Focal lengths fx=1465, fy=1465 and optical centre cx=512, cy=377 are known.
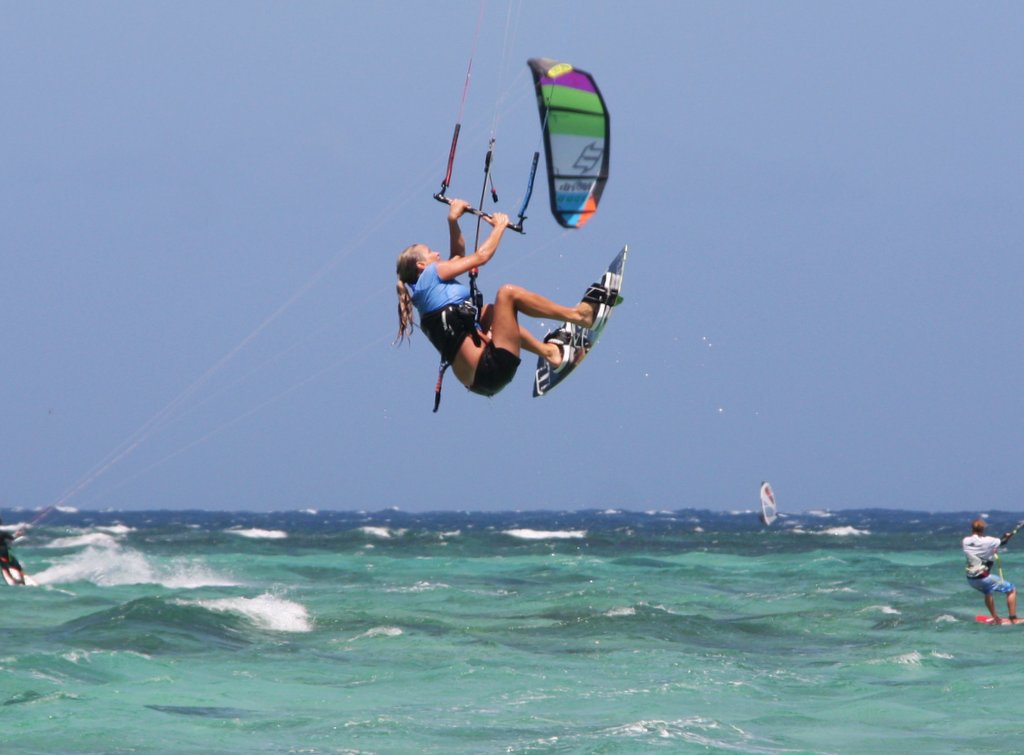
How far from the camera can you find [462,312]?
Answer: 7945 mm

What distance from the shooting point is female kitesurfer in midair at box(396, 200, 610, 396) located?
25.8ft

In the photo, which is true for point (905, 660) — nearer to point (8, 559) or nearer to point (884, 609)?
point (884, 609)

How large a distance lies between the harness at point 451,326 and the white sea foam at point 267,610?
7.46m

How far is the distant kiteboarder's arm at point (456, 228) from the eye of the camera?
775 centimetres

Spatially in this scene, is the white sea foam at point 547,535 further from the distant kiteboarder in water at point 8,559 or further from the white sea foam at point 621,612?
the distant kiteboarder in water at point 8,559

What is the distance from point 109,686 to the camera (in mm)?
11062

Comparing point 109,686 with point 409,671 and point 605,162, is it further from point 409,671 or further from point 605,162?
point 605,162

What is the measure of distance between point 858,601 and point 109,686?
32.8 feet

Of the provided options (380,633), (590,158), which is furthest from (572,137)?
(380,633)

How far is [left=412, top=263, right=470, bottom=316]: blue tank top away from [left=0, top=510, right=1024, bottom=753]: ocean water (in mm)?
2829

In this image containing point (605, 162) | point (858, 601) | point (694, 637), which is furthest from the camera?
point (858, 601)

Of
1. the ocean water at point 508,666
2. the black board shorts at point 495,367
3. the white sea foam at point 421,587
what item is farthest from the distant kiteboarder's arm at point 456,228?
the white sea foam at point 421,587

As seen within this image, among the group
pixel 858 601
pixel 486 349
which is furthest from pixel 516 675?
pixel 858 601

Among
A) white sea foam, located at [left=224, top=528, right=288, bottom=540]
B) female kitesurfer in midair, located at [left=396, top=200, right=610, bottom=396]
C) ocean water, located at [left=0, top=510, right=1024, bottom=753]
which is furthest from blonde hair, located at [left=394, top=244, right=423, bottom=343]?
white sea foam, located at [left=224, top=528, right=288, bottom=540]
